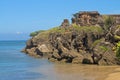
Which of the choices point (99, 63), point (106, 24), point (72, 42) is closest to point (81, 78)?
point (99, 63)

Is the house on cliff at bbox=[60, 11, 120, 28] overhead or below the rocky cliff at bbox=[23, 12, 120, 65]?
overhead

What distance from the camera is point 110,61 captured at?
82.4 metres

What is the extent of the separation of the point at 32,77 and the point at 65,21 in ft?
239

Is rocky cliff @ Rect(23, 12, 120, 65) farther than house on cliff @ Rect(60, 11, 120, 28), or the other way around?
house on cliff @ Rect(60, 11, 120, 28)

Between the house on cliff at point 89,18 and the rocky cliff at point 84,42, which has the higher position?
the house on cliff at point 89,18

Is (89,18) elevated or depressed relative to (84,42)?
elevated

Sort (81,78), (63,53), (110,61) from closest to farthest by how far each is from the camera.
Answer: (81,78), (110,61), (63,53)

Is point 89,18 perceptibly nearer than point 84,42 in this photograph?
No

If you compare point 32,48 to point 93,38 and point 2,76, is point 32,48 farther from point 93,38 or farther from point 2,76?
point 2,76

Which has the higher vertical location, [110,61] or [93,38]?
[93,38]

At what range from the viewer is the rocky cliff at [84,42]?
85094mm

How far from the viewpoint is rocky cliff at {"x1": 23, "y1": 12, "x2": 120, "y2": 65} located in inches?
3350

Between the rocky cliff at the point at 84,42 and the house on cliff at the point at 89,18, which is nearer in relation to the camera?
the rocky cliff at the point at 84,42

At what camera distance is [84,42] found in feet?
337
